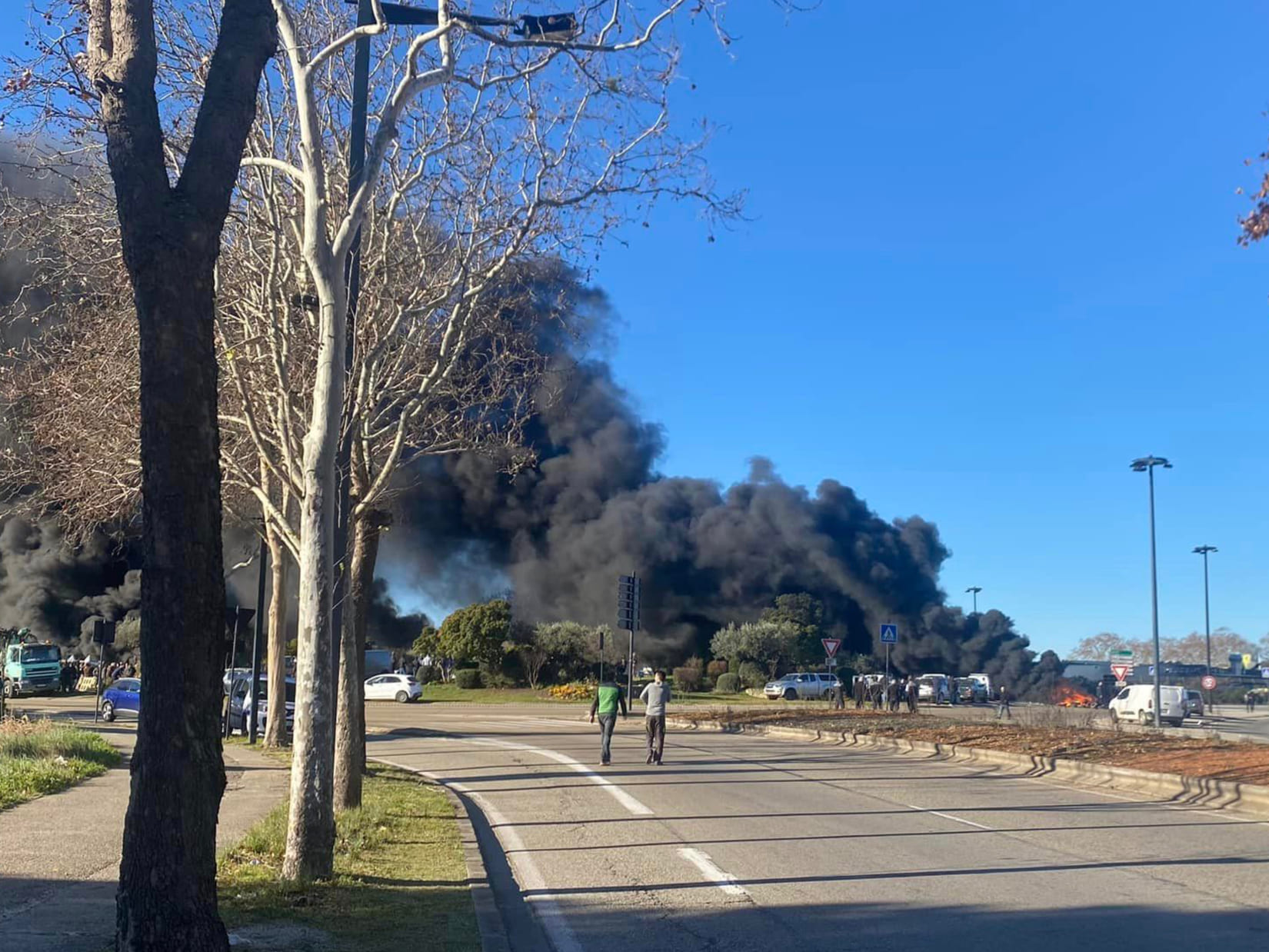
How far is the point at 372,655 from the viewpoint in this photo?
2419 inches

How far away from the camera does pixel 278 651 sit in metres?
22.4

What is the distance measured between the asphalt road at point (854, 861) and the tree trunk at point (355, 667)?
162 cm

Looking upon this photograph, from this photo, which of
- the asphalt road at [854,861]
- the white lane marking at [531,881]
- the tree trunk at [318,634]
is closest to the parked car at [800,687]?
the asphalt road at [854,861]

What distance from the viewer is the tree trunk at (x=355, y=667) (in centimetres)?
1238

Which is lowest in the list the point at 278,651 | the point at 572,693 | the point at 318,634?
the point at 572,693

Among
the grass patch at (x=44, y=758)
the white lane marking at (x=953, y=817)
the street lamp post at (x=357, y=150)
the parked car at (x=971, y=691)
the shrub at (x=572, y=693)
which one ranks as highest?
the street lamp post at (x=357, y=150)

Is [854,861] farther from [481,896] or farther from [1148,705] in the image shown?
[1148,705]

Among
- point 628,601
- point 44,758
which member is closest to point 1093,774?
point 44,758

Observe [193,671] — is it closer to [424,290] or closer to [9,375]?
[424,290]

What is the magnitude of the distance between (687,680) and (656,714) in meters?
36.4

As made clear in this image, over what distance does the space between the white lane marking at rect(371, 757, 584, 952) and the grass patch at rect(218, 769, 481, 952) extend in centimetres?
52

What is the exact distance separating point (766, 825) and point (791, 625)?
158 feet

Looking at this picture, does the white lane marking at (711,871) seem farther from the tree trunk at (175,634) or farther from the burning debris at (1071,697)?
the burning debris at (1071,697)

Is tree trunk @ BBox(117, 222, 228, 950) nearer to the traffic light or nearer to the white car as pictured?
the traffic light
